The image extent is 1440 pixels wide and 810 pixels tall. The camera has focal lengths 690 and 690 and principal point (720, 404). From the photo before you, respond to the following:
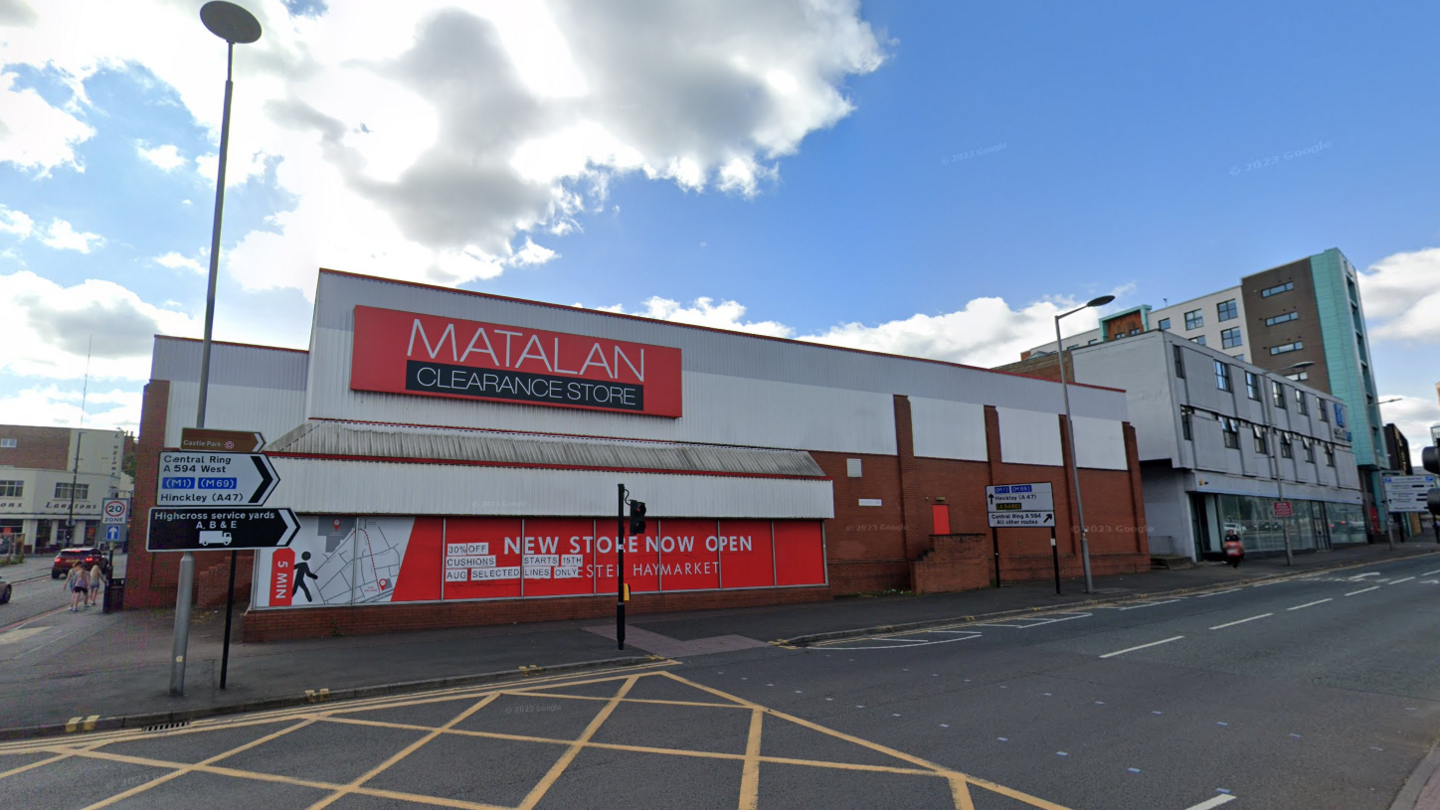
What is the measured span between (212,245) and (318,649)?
8675mm

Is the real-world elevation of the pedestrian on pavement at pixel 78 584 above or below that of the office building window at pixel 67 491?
below

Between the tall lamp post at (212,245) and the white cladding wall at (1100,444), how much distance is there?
35785 millimetres

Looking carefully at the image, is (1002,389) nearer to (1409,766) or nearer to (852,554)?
(852,554)

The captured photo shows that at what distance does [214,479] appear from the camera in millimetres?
11500

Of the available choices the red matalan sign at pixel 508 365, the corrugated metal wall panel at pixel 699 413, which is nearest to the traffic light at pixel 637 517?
the corrugated metal wall panel at pixel 699 413

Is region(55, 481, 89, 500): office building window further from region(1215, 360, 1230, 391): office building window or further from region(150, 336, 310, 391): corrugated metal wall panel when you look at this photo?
region(1215, 360, 1230, 391): office building window

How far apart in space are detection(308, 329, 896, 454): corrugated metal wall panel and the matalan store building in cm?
7

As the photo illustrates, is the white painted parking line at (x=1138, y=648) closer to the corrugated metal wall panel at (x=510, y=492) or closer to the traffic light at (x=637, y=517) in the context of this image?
the traffic light at (x=637, y=517)

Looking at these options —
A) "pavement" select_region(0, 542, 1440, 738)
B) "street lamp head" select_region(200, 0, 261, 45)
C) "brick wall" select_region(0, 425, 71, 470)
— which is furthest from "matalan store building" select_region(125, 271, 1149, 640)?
"brick wall" select_region(0, 425, 71, 470)

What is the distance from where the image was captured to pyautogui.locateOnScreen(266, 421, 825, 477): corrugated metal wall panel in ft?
61.4

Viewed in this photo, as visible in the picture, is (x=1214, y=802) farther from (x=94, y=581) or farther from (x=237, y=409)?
(x=94, y=581)

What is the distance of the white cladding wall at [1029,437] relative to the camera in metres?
32.8

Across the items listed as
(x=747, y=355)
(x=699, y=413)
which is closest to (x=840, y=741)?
(x=699, y=413)

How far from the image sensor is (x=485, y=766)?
7.46 metres
